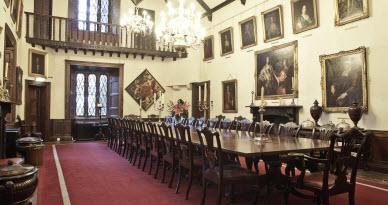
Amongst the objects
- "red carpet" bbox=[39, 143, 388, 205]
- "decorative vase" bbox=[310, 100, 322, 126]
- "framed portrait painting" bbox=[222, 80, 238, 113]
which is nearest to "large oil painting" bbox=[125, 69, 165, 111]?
"framed portrait painting" bbox=[222, 80, 238, 113]

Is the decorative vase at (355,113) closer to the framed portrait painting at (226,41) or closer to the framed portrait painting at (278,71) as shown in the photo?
the framed portrait painting at (278,71)

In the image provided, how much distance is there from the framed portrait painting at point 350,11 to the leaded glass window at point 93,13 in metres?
8.57

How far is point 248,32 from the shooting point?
9.98 m

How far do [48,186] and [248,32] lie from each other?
739cm

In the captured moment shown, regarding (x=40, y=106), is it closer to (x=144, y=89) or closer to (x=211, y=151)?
(x=144, y=89)

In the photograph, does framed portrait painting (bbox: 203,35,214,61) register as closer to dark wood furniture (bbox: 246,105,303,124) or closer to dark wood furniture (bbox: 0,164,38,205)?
dark wood furniture (bbox: 246,105,303,124)

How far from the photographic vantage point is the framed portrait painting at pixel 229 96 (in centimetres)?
1056

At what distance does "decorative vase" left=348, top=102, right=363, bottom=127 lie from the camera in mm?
6137

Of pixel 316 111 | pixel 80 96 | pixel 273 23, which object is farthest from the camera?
pixel 80 96

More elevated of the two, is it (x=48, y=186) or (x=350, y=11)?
(x=350, y=11)

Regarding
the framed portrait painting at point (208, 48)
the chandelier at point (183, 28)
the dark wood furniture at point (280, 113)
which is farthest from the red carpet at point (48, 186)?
the framed portrait painting at point (208, 48)

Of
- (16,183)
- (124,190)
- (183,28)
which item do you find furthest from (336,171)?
(183,28)


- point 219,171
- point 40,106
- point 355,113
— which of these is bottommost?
point 219,171

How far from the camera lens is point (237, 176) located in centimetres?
341
